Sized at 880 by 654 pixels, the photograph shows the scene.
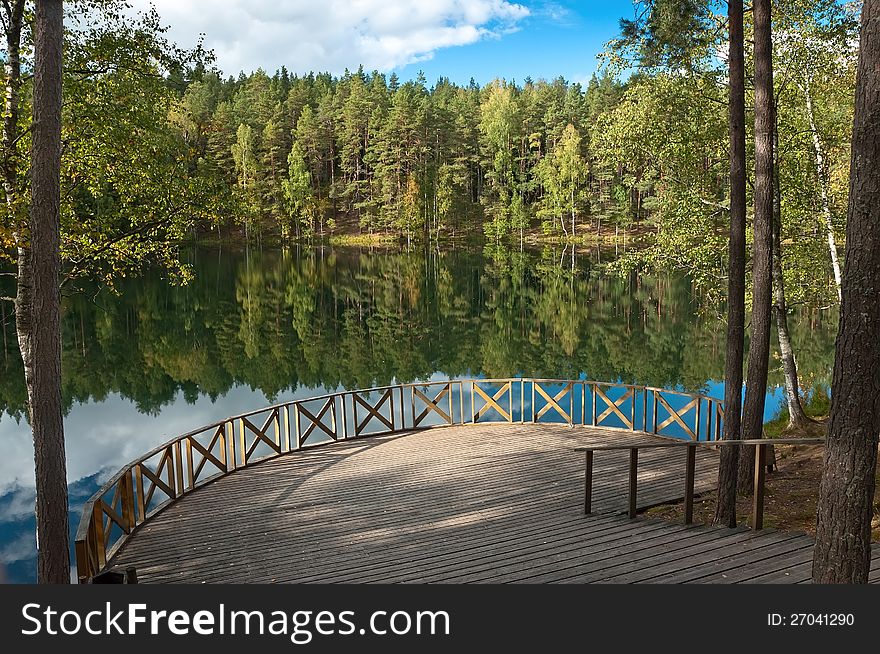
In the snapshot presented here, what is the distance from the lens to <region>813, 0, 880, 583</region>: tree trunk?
3834 millimetres

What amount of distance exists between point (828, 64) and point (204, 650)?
13.3 metres

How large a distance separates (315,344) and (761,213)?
2467 cm

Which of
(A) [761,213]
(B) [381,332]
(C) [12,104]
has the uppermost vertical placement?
(C) [12,104]

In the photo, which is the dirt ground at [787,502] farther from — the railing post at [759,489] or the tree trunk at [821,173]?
the tree trunk at [821,173]

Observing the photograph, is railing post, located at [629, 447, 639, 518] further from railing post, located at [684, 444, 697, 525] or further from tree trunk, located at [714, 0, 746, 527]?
tree trunk, located at [714, 0, 746, 527]

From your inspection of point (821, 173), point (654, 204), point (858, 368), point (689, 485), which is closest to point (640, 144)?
point (821, 173)

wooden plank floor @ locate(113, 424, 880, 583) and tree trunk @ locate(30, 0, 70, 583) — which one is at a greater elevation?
tree trunk @ locate(30, 0, 70, 583)

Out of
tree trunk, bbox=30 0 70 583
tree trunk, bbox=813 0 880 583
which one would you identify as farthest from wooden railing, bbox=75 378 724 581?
tree trunk, bbox=813 0 880 583

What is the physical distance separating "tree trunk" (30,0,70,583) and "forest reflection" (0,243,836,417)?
9.75 meters

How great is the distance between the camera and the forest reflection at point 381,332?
79.5 ft

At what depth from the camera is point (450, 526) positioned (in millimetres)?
8141

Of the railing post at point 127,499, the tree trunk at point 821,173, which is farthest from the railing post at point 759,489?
the tree trunk at point 821,173

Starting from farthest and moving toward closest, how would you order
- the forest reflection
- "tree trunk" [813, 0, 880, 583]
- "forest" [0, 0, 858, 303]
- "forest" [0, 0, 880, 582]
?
the forest reflection
"forest" [0, 0, 858, 303]
"forest" [0, 0, 880, 582]
"tree trunk" [813, 0, 880, 583]

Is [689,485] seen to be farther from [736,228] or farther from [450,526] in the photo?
[736,228]
